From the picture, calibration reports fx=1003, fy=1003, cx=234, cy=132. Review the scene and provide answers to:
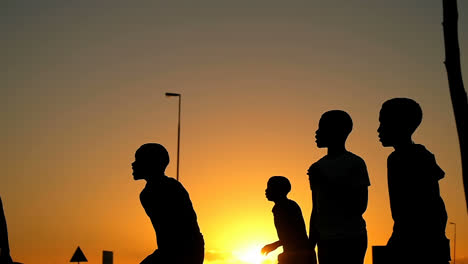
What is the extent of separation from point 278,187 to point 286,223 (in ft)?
1.47

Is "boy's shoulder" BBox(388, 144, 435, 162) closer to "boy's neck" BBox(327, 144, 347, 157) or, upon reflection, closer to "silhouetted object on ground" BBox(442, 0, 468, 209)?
"silhouetted object on ground" BBox(442, 0, 468, 209)

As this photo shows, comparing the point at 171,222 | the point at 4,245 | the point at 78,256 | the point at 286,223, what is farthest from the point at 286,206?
the point at 78,256

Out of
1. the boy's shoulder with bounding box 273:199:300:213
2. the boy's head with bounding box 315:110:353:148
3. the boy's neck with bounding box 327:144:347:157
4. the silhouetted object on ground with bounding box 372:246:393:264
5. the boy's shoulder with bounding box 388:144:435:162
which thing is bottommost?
the silhouetted object on ground with bounding box 372:246:393:264

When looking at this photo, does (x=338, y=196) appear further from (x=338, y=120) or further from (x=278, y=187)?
(x=278, y=187)

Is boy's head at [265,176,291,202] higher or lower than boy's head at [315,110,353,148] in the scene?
higher

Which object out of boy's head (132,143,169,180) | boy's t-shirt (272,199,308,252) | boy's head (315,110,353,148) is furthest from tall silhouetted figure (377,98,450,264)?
boy's t-shirt (272,199,308,252)

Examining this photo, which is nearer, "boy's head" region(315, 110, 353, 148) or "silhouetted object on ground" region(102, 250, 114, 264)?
"boy's head" region(315, 110, 353, 148)

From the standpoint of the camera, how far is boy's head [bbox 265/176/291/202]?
11656mm

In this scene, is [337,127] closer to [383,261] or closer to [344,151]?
[344,151]

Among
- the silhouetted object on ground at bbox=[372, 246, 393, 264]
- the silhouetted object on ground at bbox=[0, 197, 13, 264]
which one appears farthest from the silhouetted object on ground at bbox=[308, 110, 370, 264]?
the silhouetted object on ground at bbox=[0, 197, 13, 264]

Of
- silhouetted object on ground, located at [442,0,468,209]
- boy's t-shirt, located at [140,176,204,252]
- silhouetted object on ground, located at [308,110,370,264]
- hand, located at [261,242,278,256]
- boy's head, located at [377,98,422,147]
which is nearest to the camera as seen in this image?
silhouetted object on ground, located at [442,0,468,209]

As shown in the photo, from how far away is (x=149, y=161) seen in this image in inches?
338

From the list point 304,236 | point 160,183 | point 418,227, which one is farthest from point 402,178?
point 304,236

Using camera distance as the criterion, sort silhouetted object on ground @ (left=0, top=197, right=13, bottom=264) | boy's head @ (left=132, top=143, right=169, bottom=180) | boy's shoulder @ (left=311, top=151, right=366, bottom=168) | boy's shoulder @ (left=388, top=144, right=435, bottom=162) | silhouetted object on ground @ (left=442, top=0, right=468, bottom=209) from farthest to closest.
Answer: silhouetted object on ground @ (left=0, top=197, right=13, bottom=264), boy's head @ (left=132, top=143, right=169, bottom=180), boy's shoulder @ (left=311, top=151, right=366, bottom=168), boy's shoulder @ (left=388, top=144, right=435, bottom=162), silhouetted object on ground @ (left=442, top=0, right=468, bottom=209)
